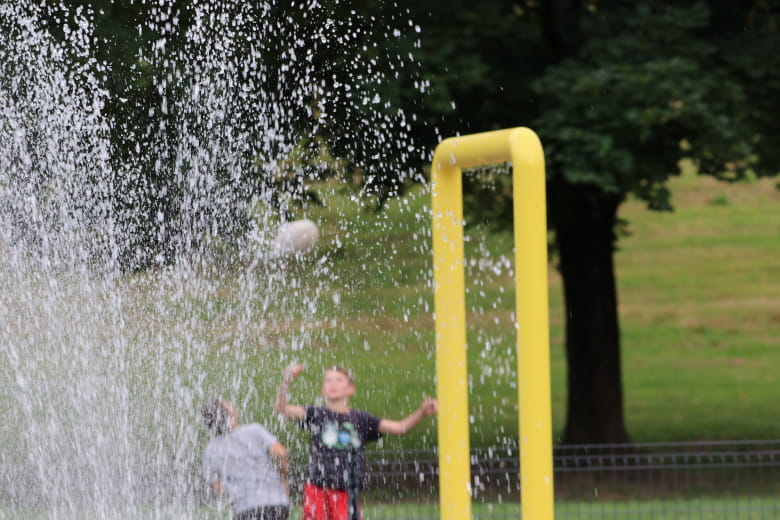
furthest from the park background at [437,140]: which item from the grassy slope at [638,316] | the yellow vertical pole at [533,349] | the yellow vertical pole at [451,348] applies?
the yellow vertical pole at [533,349]

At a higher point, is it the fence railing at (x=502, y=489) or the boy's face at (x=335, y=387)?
the boy's face at (x=335, y=387)

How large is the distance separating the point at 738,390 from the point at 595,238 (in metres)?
8.30

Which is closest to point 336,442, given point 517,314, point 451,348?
point 451,348

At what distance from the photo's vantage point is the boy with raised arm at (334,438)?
19.0ft

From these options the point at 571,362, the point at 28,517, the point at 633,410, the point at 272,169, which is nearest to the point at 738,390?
the point at 633,410

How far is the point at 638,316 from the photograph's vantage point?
26.1m

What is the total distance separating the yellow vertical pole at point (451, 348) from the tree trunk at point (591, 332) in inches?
347

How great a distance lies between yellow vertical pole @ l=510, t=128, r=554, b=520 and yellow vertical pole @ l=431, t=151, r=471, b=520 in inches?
24.6

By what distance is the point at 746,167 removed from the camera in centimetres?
1168

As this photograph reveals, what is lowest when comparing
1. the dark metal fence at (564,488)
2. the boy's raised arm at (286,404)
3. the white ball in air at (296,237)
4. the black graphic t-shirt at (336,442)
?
the dark metal fence at (564,488)

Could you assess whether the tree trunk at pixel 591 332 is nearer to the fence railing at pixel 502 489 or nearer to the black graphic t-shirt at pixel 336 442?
the fence railing at pixel 502 489

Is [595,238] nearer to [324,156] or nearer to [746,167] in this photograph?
[746,167]

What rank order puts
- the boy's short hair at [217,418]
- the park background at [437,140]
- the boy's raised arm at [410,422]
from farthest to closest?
the park background at [437,140] < the boy's short hair at [217,418] < the boy's raised arm at [410,422]

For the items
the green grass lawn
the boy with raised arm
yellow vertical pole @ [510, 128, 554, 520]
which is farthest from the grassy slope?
yellow vertical pole @ [510, 128, 554, 520]
